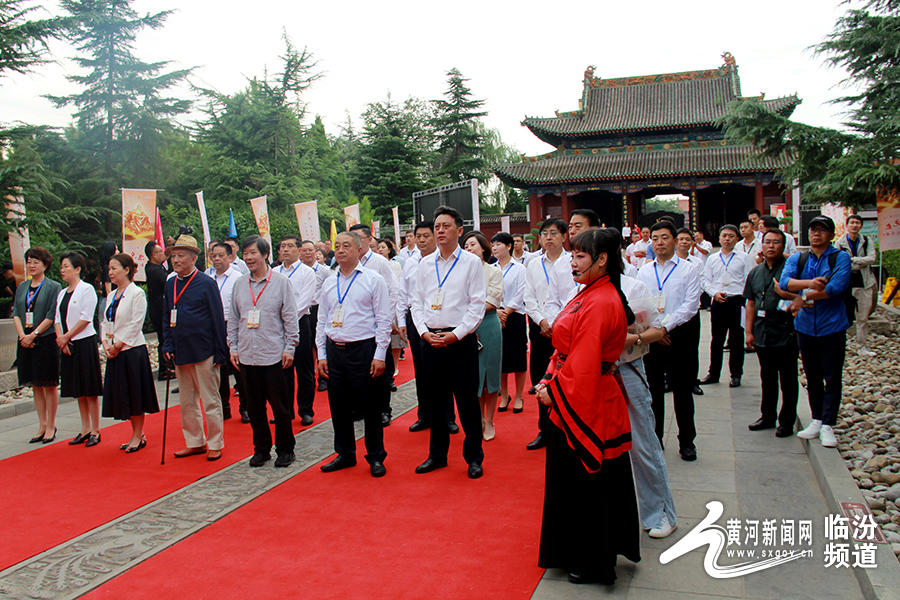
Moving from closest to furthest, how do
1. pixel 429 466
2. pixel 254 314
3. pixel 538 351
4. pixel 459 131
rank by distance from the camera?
pixel 429 466 < pixel 254 314 < pixel 538 351 < pixel 459 131

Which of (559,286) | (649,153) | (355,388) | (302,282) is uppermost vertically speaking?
(649,153)

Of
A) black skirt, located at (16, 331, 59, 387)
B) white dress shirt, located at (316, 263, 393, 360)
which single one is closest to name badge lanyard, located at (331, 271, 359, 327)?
white dress shirt, located at (316, 263, 393, 360)

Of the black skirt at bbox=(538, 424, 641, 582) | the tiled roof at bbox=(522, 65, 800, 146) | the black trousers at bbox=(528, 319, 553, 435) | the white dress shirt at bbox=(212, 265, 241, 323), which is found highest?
the tiled roof at bbox=(522, 65, 800, 146)

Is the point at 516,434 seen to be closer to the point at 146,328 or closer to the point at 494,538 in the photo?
the point at 494,538

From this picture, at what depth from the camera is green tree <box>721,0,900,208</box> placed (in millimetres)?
4332

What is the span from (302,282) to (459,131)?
31608 millimetres

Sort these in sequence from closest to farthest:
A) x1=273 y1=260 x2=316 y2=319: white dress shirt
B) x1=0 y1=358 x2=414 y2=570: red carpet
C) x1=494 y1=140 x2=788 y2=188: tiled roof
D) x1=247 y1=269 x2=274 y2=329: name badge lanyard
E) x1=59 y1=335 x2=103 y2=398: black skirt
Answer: x1=0 y1=358 x2=414 y2=570: red carpet
x1=247 y1=269 x2=274 y2=329: name badge lanyard
x1=59 y1=335 x2=103 y2=398: black skirt
x1=273 y1=260 x2=316 y2=319: white dress shirt
x1=494 y1=140 x2=788 y2=188: tiled roof

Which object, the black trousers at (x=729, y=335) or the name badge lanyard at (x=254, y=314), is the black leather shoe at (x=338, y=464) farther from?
the black trousers at (x=729, y=335)

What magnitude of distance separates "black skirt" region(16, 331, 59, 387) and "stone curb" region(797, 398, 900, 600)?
6.04 meters

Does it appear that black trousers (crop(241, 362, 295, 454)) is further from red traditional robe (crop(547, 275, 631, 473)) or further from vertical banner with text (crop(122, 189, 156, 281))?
vertical banner with text (crop(122, 189, 156, 281))

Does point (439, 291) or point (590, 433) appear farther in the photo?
point (439, 291)

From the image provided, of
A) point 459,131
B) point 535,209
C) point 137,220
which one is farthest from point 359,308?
point 459,131

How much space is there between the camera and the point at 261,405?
4625 mm

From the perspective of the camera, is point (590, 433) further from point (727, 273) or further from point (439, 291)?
point (727, 273)
